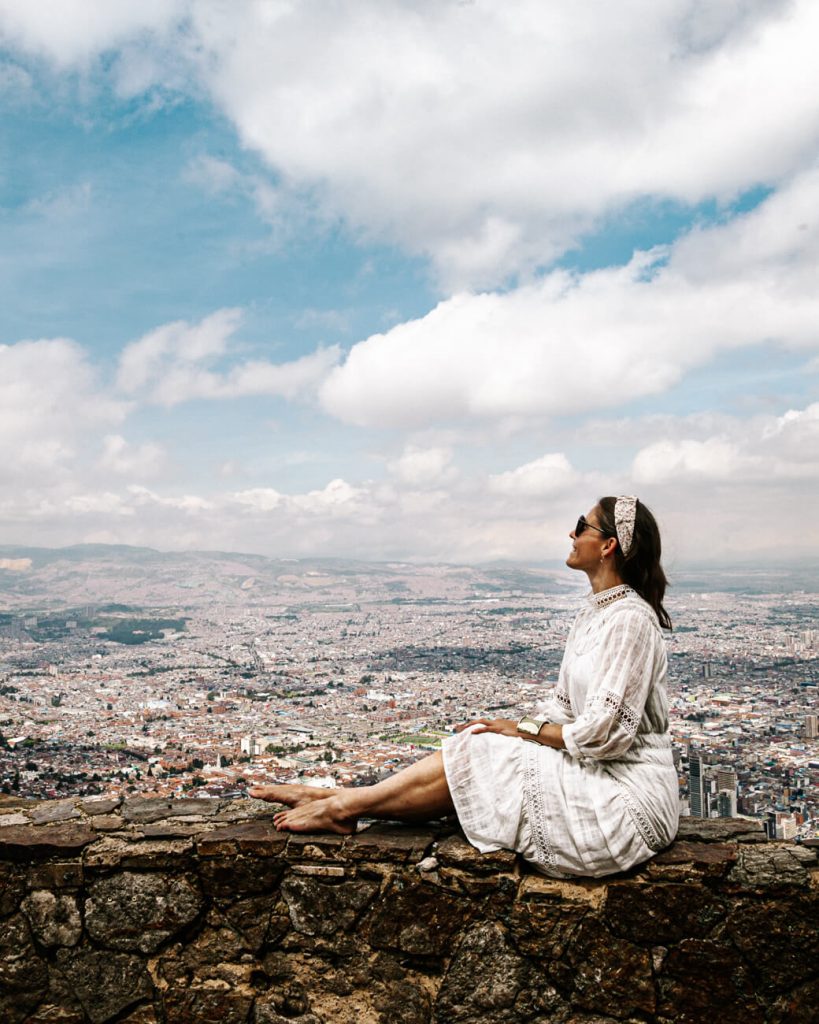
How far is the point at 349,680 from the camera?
26.2 meters

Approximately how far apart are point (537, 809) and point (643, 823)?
1.26 feet

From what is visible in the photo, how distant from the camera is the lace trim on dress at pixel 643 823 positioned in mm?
2695

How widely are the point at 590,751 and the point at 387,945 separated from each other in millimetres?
1042

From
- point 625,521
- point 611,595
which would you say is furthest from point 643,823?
point 625,521

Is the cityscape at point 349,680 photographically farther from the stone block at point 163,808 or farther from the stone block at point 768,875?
the stone block at point 163,808

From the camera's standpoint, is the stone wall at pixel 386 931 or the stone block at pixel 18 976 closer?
the stone wall at pixel 386 931

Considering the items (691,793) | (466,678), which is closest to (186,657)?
(466,678)

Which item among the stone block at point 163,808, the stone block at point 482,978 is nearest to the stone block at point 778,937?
the stone block at point 482,978

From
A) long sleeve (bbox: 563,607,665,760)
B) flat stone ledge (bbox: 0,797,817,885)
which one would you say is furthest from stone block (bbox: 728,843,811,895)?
long sleeve (bbox: 563,607,665,760)

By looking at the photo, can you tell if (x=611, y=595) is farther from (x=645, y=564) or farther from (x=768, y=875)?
(x=768, y=875)

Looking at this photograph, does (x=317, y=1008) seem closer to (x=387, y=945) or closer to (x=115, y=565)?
(x=387, y=945)

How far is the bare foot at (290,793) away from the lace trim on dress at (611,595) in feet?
4.57

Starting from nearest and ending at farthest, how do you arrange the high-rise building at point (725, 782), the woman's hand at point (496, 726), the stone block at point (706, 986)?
the stone block at point (706, 986)
the woman's hand at point (496, 726)
the high-rise building at point (725, 782)

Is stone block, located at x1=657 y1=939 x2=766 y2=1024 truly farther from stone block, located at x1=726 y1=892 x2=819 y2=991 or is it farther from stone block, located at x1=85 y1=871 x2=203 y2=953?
stone block, located at x1=85 y1=871 x2=203 y2=953
